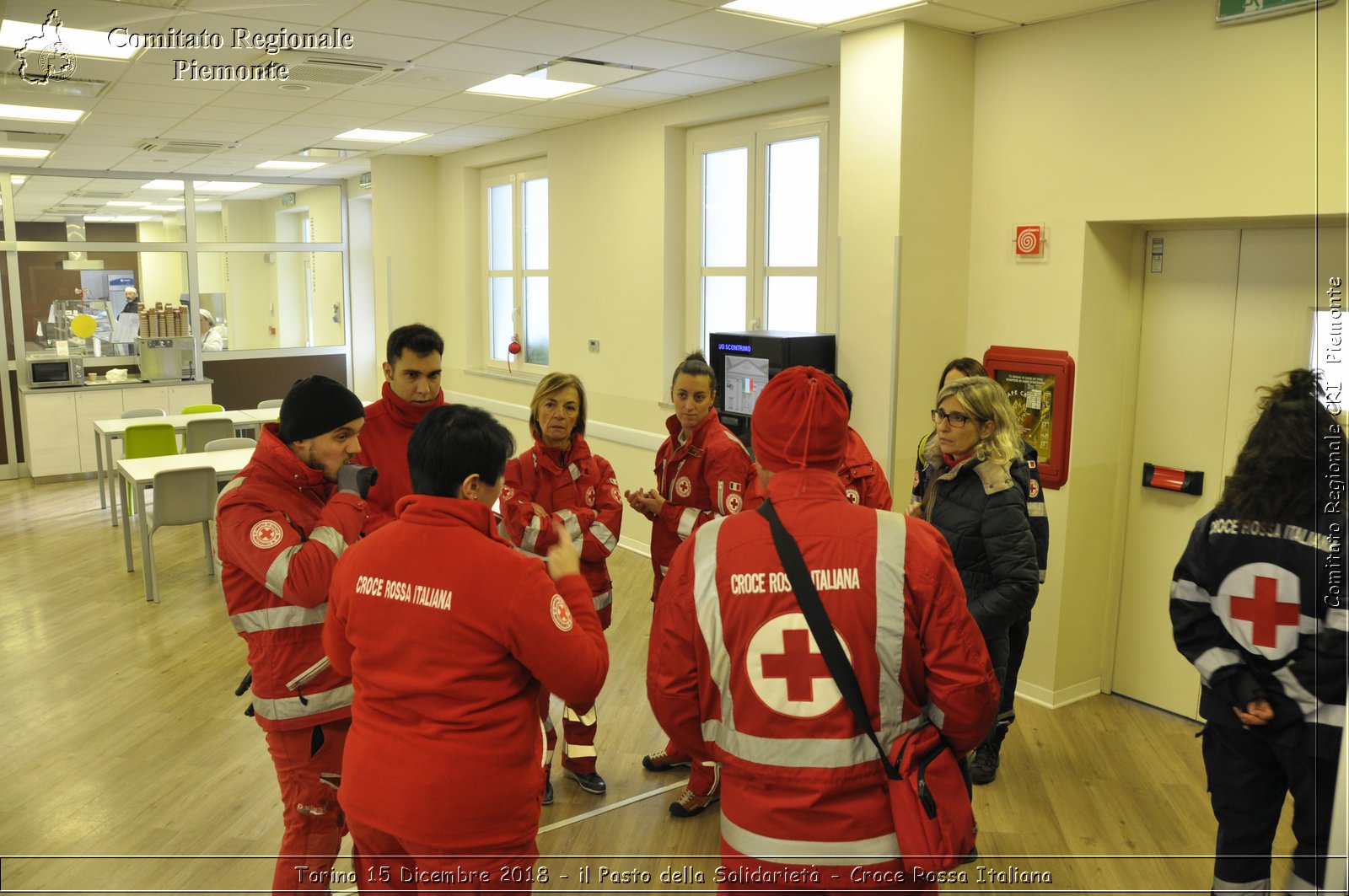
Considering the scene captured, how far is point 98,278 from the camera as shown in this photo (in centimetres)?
1122

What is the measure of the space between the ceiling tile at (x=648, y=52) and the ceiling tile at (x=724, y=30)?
0.38ft

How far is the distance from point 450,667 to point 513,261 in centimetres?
748

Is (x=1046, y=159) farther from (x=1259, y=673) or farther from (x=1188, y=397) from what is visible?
(x=1259, y=673)

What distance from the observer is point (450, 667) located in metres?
1.81

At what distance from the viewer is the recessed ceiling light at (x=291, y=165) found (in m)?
10.1

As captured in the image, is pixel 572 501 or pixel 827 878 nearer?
pixel 827 878

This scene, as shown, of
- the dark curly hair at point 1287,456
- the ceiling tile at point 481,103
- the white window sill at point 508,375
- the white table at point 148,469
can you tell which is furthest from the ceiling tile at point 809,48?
→ the white table at point 148,469

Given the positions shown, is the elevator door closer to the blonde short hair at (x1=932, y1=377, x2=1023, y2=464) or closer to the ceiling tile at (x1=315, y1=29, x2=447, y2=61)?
the blonde short hair at (x1=932, y1=377, x2=1023, y2=464)

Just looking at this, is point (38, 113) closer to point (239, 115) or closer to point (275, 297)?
point (239, 115)

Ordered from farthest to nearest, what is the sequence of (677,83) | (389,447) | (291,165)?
(291,165)
(677,83)
(389,447)

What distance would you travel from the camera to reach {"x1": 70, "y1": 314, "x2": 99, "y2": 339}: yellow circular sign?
10914 mm

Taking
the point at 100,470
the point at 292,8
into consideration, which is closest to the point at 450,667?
the point at 292,8

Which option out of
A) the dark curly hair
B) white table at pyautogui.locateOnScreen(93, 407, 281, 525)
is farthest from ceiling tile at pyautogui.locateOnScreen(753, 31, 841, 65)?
white table at pyautogui.locateOnScreen(93, 407, 281, 525)

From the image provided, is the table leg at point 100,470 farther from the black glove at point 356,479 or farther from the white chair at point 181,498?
the black glove at point 356,479
